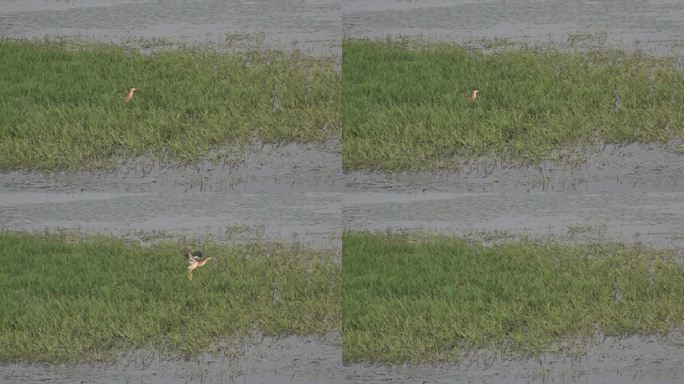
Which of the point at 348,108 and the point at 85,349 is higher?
the point at 348,108

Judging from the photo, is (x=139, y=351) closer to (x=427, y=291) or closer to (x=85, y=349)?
(x=85, y=349)

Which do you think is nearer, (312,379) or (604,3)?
(312,379)

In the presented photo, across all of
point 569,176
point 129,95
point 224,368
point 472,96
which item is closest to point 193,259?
point 224,368

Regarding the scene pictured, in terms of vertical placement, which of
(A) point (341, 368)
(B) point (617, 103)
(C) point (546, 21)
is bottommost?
(A) point (341, 368)

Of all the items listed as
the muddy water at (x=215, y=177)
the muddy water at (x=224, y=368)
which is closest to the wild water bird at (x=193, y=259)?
the muddy water at (x=215, y=177)

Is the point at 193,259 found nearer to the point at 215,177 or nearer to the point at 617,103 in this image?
the point at 215,177

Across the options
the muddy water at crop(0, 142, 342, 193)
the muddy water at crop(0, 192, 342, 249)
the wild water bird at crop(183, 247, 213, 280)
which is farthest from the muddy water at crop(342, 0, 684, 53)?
the wild water bird at crop(183, 247, 213, 280)

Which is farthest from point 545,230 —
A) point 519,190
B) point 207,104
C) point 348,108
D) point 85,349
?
point 85,349

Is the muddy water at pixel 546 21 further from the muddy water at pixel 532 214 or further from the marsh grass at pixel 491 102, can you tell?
the muddy water at pixel 532 214
